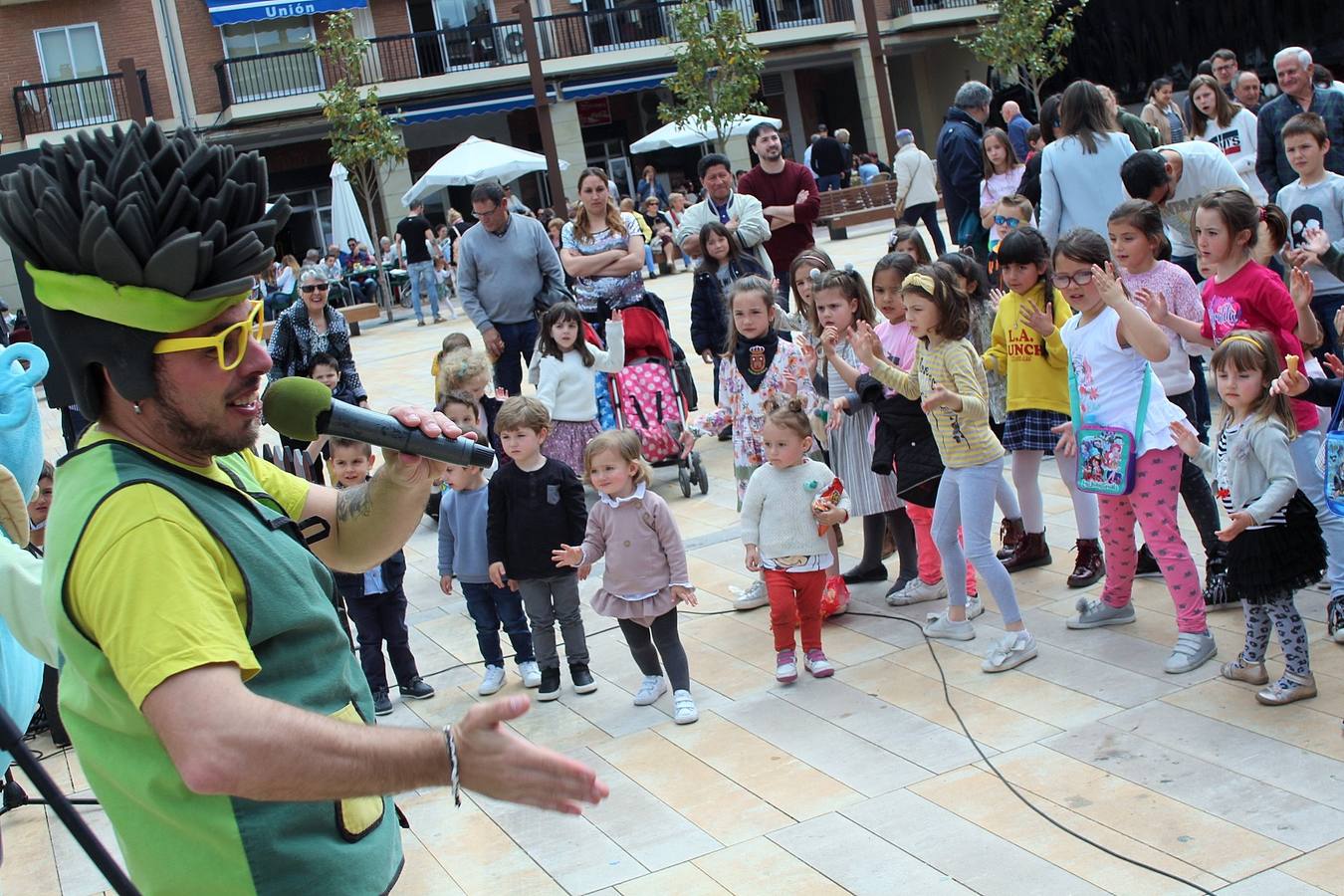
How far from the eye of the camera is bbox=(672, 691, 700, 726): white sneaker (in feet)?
18.4

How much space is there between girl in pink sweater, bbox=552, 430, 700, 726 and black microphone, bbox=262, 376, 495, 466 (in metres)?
3.11

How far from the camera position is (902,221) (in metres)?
15.6

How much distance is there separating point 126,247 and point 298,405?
23.2 inches

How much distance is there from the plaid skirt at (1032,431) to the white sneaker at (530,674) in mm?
2426

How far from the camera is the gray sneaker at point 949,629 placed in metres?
6.01

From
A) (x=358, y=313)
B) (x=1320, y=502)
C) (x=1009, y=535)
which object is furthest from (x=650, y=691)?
(x=358, y=313)

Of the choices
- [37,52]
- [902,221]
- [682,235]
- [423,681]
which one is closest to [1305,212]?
[682,235]

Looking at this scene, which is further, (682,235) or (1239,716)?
(682,235)

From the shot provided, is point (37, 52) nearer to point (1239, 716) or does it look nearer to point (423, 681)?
point (423, 681)

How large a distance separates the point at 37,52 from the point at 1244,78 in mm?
27977

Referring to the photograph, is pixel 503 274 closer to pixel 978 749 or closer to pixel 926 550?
pixel 926 550

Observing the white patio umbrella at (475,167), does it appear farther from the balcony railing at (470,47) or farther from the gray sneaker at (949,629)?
the gray sneaker at (949,629)

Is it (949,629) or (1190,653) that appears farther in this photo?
(949,629)

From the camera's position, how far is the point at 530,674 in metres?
6.41
